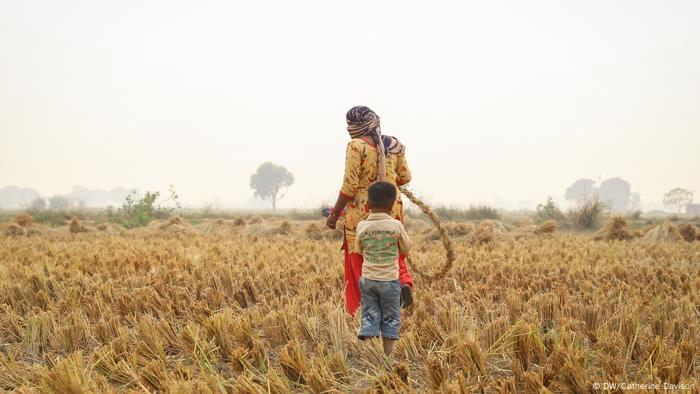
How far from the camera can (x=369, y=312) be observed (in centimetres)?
334

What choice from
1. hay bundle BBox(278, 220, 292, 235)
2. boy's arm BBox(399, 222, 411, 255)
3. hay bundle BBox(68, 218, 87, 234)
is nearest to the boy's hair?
boy's arm BBox(399, 222, 411, 255)

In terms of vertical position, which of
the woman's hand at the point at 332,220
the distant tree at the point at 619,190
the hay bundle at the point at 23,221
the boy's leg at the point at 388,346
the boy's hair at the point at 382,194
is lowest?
the boy's leg at the point at 388,346

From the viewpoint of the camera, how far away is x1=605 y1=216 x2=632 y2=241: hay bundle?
11.4 metres

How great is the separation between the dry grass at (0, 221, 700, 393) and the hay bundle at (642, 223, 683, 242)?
478 centimetres

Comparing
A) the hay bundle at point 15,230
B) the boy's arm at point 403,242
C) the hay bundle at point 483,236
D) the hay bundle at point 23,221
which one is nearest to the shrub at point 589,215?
the hay bundle at point 483,236

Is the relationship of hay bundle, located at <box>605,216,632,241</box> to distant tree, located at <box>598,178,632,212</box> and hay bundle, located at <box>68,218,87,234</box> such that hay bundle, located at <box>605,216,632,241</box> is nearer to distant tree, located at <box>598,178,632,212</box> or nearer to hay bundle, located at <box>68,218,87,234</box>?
hay bundle, located at <box>68,218,87,234</box>

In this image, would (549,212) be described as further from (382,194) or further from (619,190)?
(619,190)

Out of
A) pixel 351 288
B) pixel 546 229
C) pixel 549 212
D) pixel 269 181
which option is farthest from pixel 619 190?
pixel 351 288

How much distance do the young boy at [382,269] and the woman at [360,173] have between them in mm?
416

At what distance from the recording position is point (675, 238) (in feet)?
35.8

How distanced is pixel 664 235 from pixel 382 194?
33.8ft

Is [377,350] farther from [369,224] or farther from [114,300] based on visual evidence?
[114,300]

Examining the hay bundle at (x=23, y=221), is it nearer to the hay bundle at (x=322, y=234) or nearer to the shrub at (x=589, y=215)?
the hay bundle at (x=322, y=234)

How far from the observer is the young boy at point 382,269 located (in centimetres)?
→ 330
